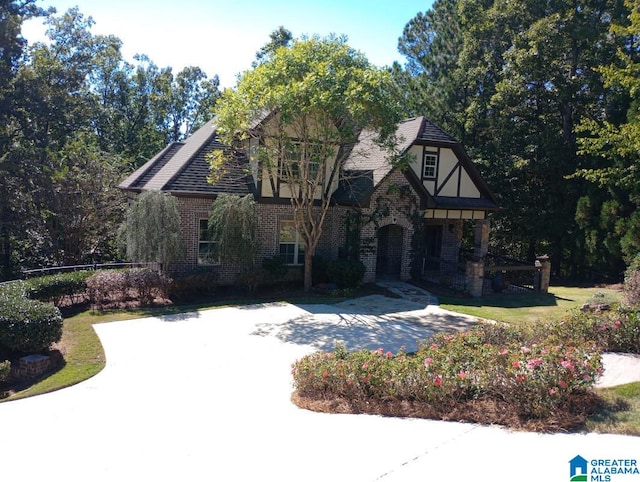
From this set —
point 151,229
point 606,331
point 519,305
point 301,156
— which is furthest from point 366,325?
point 151,229

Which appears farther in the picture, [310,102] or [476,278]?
[476,278]

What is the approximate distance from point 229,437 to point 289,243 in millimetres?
13422

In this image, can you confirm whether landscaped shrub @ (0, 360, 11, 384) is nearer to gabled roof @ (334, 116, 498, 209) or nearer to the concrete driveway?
the concrete driveway

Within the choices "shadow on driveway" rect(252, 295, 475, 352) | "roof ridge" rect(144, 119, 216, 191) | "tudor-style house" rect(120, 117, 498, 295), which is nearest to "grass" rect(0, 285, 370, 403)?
"shadow on driveway" rect(252, 295, 475, 352)

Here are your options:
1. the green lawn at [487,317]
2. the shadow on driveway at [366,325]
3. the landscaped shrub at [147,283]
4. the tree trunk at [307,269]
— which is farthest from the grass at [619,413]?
the landscaped shrub at [147,283]

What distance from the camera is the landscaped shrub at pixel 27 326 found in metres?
10.5

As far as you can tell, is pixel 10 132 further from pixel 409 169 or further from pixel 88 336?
pixel 409 169

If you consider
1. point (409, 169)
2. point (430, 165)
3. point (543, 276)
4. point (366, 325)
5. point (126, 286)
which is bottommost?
point (366, 325)

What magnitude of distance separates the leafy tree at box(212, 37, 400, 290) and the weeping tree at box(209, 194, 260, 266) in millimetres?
1313

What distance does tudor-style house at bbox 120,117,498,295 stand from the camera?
18.2 m

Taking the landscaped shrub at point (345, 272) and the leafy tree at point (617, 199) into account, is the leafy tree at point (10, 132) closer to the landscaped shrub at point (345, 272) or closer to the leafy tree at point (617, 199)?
the landscaped shrub at point (345, 272)

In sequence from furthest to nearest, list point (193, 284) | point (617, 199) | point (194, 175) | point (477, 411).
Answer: point (617, 199) < point (194, 175) < point (193, 284) < point (477, 411)

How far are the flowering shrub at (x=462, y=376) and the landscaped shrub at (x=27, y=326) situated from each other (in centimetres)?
581

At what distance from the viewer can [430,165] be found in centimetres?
2094
